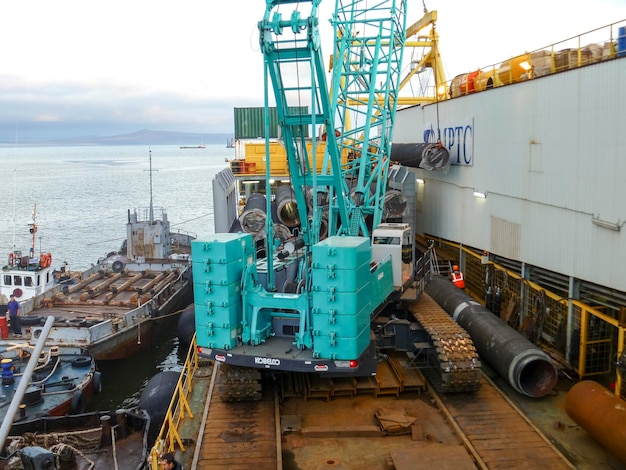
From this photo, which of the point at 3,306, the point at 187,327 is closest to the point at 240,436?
the point at 187,327

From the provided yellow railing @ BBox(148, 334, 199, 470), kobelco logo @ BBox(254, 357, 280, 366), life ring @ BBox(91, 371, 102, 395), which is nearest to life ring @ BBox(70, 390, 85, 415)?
life ring @ BBox(91, 371, 102, 395)

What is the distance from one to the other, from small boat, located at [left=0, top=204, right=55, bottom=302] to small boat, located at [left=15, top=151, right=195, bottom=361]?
100cm

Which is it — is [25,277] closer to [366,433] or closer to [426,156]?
[426,156]

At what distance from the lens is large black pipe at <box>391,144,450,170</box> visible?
2369 cm

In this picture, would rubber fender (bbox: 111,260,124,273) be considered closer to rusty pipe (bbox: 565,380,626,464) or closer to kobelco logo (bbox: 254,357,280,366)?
kobelco logo (bbox: 254,357,280,366)

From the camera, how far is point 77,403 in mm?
18828

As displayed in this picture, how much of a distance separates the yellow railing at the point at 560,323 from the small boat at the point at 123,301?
48.1 feet

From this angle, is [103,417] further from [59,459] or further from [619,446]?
[619,446]

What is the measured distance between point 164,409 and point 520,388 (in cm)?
1019

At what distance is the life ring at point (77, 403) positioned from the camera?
1873 centimetres

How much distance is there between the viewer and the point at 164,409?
17719 mm

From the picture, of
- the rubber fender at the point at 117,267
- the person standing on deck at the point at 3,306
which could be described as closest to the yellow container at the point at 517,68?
the rubber fender at the point at 117,267

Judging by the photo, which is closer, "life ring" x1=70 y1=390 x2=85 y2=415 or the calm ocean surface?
"life ring" x1=70 y1=390 x2=85 y2=415

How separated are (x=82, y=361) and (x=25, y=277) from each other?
9.09 meters
